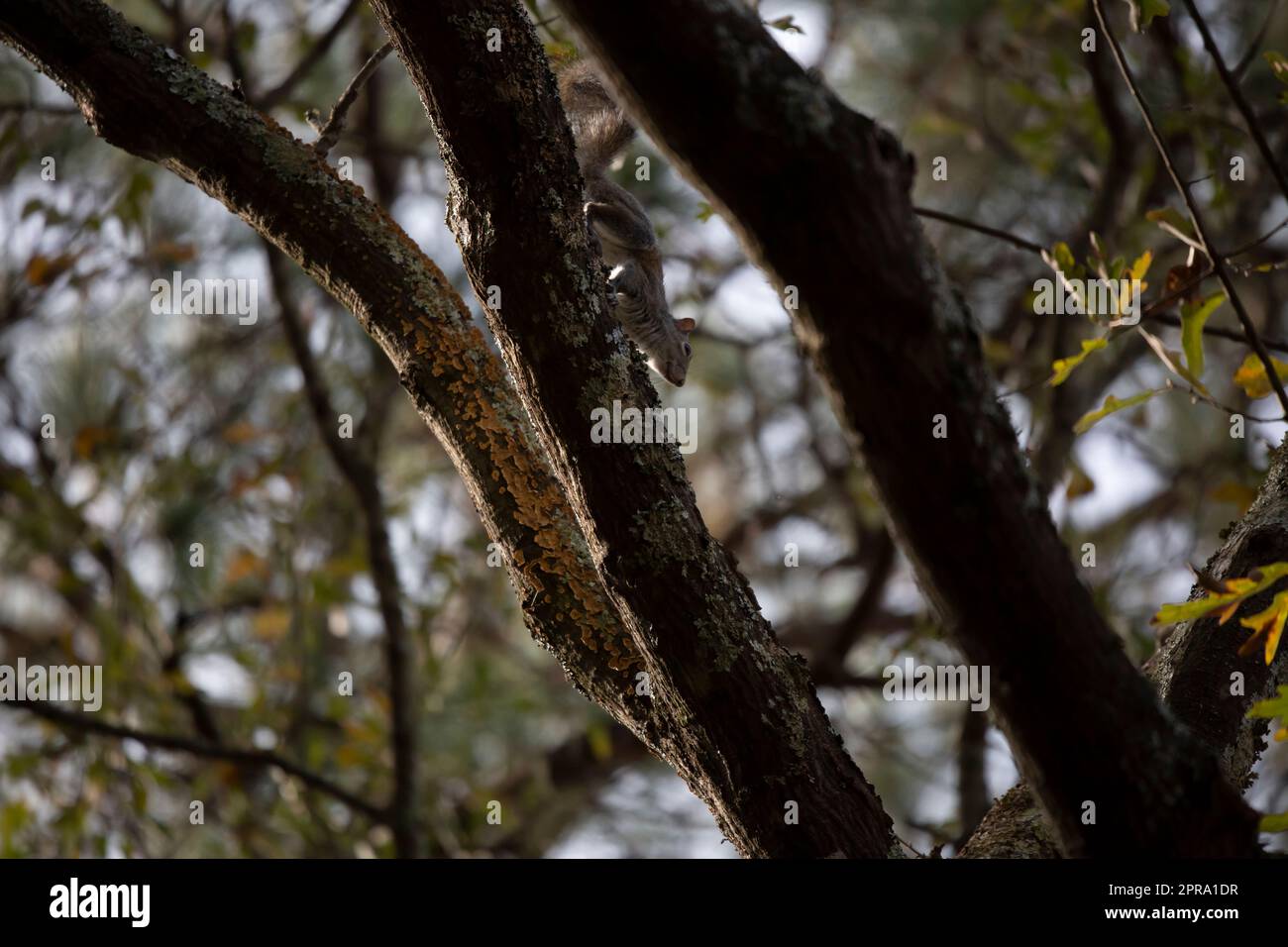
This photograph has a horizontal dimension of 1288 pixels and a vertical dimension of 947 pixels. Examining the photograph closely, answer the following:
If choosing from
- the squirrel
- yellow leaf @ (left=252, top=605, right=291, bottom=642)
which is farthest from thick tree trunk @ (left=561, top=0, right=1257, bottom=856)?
yellow leaf @ (left=252, top=605, right=291, bottom=642)

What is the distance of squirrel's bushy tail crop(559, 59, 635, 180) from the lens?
3.10 m

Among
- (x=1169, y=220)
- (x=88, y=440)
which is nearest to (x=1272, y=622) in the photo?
(x=1169, y=220)

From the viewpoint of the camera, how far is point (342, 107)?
191 centimetres

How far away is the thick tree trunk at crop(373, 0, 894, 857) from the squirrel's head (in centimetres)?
189

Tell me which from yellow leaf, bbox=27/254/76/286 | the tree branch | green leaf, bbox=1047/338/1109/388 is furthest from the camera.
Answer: yellow leaf, bbox=27/254/76/286

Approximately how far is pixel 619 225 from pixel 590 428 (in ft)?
5.89

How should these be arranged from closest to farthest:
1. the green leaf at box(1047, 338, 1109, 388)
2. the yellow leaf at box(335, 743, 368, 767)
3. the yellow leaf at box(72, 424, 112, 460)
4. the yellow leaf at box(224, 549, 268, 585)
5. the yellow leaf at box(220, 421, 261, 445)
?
the green leaf at box(1047, 338, 1109, 388)
the yellow leaf at box(335, 743, 368, 767)
the yellow leaf at box(72, 424, 112, 460)
the yellow leaf at box(224, 549, 268, 585)
the yellow leaf at box(220, 421, 261, 445)

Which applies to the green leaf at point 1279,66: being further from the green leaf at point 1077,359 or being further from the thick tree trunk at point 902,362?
the thick tree trunk at point 902,362

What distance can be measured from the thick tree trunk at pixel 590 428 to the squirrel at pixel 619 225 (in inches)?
57.4

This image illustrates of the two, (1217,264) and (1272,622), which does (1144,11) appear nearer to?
(1217,264)

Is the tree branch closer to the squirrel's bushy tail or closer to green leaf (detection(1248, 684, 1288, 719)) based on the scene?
the squirrel's bushy tail

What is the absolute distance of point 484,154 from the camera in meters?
1.50

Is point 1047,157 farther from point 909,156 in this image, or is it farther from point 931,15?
point 909,156

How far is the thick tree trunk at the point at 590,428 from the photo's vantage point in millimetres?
1495
